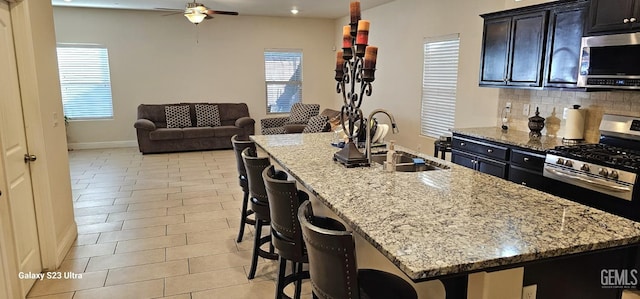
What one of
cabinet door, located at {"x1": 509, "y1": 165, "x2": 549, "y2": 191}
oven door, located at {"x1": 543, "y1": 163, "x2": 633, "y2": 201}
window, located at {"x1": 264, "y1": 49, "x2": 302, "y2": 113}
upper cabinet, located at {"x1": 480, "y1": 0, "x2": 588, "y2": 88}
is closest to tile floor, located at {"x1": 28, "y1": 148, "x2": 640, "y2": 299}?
oven door, located at {"x1": 543, "y1": 163, "x2": 633, "y2": 201}

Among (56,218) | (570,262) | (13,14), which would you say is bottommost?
(56,218)

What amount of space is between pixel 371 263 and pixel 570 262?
1.02 m

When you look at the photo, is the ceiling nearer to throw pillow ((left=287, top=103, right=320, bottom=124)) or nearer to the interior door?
throw pillow ((left=287, top=103, right=320, bottom=124))

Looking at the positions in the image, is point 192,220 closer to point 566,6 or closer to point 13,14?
point 13,14

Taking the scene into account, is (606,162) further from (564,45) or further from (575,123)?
(564,45)

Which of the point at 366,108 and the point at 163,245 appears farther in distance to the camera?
the point at 366,108

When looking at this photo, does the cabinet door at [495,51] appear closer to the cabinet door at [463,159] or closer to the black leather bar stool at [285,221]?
the cabinet door at [463,159]

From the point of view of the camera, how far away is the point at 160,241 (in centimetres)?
376

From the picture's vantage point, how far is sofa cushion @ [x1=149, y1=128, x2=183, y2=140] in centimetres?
776

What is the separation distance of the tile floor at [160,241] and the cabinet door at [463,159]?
177 cm

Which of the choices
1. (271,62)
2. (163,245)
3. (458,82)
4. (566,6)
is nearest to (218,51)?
(271,62)

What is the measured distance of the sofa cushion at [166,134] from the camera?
7.76 meters

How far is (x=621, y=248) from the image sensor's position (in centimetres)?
154

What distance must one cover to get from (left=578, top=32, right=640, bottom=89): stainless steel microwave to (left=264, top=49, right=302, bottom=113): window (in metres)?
6.86
